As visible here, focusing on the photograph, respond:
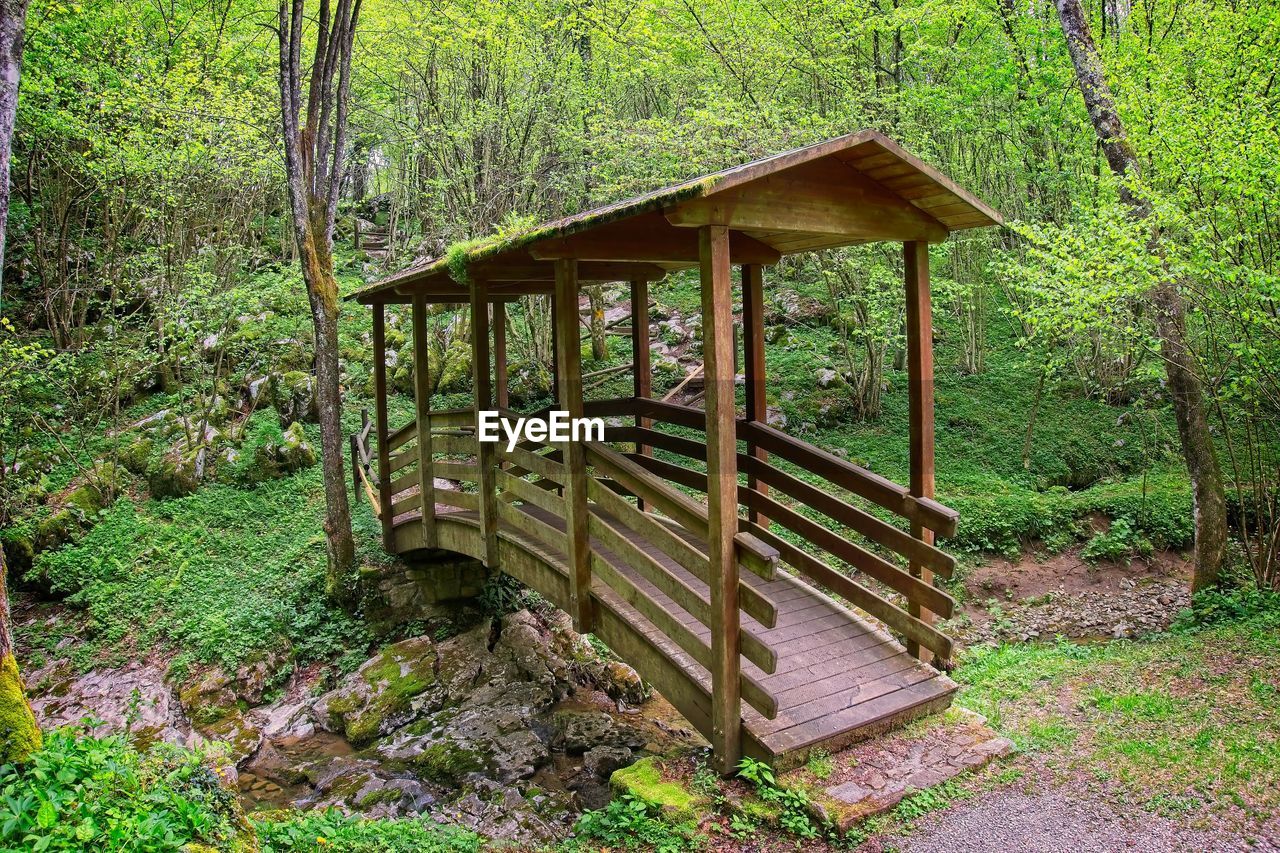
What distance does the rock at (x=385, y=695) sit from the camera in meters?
6.91

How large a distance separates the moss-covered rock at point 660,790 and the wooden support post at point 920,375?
77.4 inches

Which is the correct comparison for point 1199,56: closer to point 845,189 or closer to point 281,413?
point 845,189

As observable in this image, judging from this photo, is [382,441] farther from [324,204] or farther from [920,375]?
[920,375]

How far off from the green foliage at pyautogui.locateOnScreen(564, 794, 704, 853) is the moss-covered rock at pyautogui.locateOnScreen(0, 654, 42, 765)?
2674mm

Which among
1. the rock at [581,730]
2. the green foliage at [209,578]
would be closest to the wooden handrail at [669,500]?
the rock at [581,730]

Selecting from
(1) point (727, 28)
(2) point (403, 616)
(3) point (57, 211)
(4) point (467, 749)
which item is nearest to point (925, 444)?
(4) point (467, 749)

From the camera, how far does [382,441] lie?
29.2 feet

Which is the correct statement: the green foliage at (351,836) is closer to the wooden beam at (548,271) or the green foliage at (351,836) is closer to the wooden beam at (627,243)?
the wooden beam at (627,243)

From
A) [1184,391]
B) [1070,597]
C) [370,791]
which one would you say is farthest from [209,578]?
[1184,391]

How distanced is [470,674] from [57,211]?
426 inches

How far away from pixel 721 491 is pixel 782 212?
1.74 metres

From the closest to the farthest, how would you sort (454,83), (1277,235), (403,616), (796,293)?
1. (1277,235)
2. (403,616)
3. (454,83)
4. (796,293)

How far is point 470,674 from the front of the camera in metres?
7.72

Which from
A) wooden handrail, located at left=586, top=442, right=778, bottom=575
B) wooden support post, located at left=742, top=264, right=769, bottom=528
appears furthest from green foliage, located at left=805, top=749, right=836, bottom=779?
wooden support post, located at left=742, top=264, right=769, bottom=528
